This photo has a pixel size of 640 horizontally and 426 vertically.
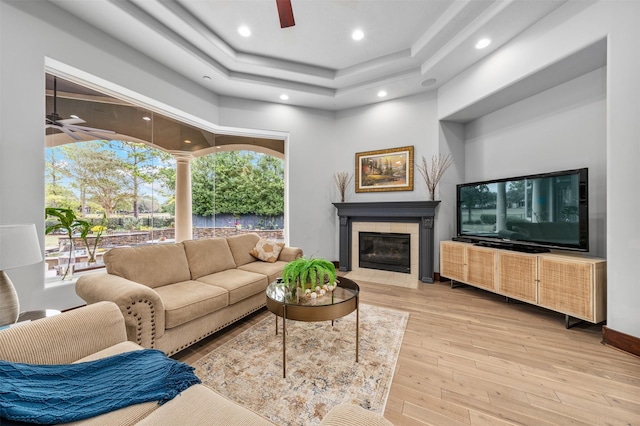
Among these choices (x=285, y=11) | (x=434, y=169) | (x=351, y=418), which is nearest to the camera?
(x=351, y=418)

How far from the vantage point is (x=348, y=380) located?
1.71 m

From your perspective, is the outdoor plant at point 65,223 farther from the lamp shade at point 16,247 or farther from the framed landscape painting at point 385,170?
the framed landscape painting at point 385,170

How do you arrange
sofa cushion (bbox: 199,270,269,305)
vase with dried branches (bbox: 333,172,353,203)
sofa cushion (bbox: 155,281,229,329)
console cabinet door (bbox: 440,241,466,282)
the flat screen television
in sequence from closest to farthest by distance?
sofa cushion (bbox: 155,281,229,329)
sofa cushion (bbox: 199,270,269,305)
the flat screen television
console cabinet door (bbox: 440,241,466,282)
vase with dried branches (bbox: 333,172,353,203)

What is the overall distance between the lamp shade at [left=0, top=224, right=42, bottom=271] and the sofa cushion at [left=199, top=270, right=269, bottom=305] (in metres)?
1.27

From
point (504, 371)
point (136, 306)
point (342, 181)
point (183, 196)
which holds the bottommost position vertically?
point (504, 371)

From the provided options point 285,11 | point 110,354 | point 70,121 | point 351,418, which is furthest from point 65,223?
point 351,418

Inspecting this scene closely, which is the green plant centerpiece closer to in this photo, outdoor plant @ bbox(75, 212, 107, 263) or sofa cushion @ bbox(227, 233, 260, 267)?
sofa cushion @ bbox(227, 233, 260, 267)

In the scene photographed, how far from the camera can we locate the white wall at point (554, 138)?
268 centimetres

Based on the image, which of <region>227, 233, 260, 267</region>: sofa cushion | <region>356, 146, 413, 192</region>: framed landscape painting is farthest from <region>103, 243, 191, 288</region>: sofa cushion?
<region>356, 146, 413, 192</region>: framed landscape painting

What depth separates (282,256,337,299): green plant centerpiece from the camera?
1975 millimetres

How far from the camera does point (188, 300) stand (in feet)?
6.61

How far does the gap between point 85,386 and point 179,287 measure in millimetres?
1368

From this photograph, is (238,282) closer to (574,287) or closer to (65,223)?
(65,223)

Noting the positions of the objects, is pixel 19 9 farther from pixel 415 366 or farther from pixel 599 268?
pixel 599 268
